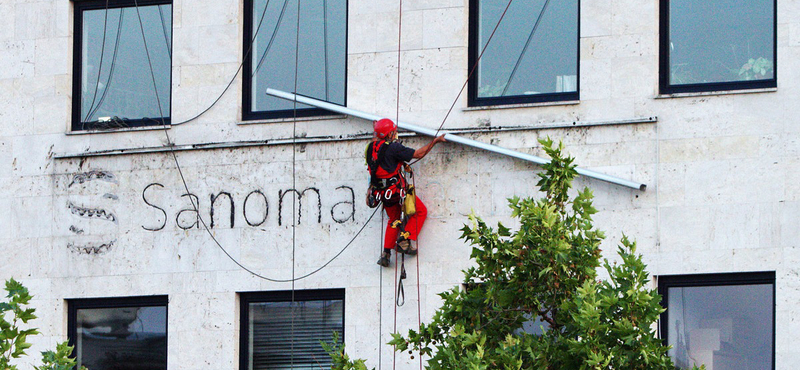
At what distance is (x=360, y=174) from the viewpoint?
19.3 metres

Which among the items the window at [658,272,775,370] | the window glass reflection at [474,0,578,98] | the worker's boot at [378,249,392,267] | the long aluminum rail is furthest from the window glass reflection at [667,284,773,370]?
the worker's boot at [378,249,392,267]

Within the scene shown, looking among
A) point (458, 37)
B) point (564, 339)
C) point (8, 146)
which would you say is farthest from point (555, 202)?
point (8, 146)

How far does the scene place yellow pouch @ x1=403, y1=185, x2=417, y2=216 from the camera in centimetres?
1870

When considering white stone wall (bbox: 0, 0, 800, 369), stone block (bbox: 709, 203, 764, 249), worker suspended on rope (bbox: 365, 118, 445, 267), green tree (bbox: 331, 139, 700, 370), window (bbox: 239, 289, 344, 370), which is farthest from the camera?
window (bbox: 239, 289, 344, 370)

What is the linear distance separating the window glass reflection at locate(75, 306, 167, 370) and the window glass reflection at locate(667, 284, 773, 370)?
6.55 meters

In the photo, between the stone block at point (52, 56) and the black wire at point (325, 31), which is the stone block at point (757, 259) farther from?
the stone block at point (52, 56)

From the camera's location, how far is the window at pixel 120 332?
20078mm

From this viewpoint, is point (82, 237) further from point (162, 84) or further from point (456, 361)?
point (456, 361)

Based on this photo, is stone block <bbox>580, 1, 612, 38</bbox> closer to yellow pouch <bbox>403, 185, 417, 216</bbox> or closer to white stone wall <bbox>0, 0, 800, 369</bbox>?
white stone wall <bbox>0, 0, 800, 369</bbox>

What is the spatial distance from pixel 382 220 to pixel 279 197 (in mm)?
1397

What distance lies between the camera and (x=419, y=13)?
1950cm

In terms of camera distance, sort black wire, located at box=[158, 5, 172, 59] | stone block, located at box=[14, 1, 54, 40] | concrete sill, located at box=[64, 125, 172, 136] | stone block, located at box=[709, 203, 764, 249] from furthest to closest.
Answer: stone block, located at box=[14, 1, 54, 40] < black wire, located at box=[158, 5, 172, 59] < concrete sill, located at box=[64, 125, 172, 136] < stone block, located at box=[709, 203, 764, 249]

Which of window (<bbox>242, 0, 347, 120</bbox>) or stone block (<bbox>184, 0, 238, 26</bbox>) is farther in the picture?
stone block (<bbox>184, 0, 238, 26</bbox>)

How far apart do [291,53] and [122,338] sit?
4.32 metres
